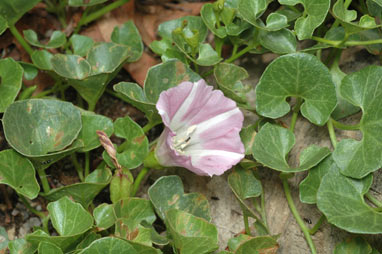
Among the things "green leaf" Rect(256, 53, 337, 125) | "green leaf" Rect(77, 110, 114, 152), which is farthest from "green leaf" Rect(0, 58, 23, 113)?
"green leaf" Rect(256, 53, 337, 125)

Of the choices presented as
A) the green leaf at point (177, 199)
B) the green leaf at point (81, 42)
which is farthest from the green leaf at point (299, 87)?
the green leaf at point (81, 42)

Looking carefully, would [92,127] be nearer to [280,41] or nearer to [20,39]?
[20,39]

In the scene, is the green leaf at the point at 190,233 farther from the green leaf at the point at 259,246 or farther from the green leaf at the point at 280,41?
the green leaf at the point at 280,41

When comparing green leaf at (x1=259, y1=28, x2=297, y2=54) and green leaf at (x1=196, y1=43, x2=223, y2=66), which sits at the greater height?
green leaf at (x1=259, y1=28, x2=297, y2=54)

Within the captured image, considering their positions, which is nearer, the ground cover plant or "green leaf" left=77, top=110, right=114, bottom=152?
the ground cover plant

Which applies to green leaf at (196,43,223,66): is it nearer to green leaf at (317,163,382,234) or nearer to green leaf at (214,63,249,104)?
green leaf at (214,63,249,104)

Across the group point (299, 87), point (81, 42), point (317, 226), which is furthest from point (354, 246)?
point (81, 42)

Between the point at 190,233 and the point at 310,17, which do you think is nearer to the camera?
the point at 190,233
